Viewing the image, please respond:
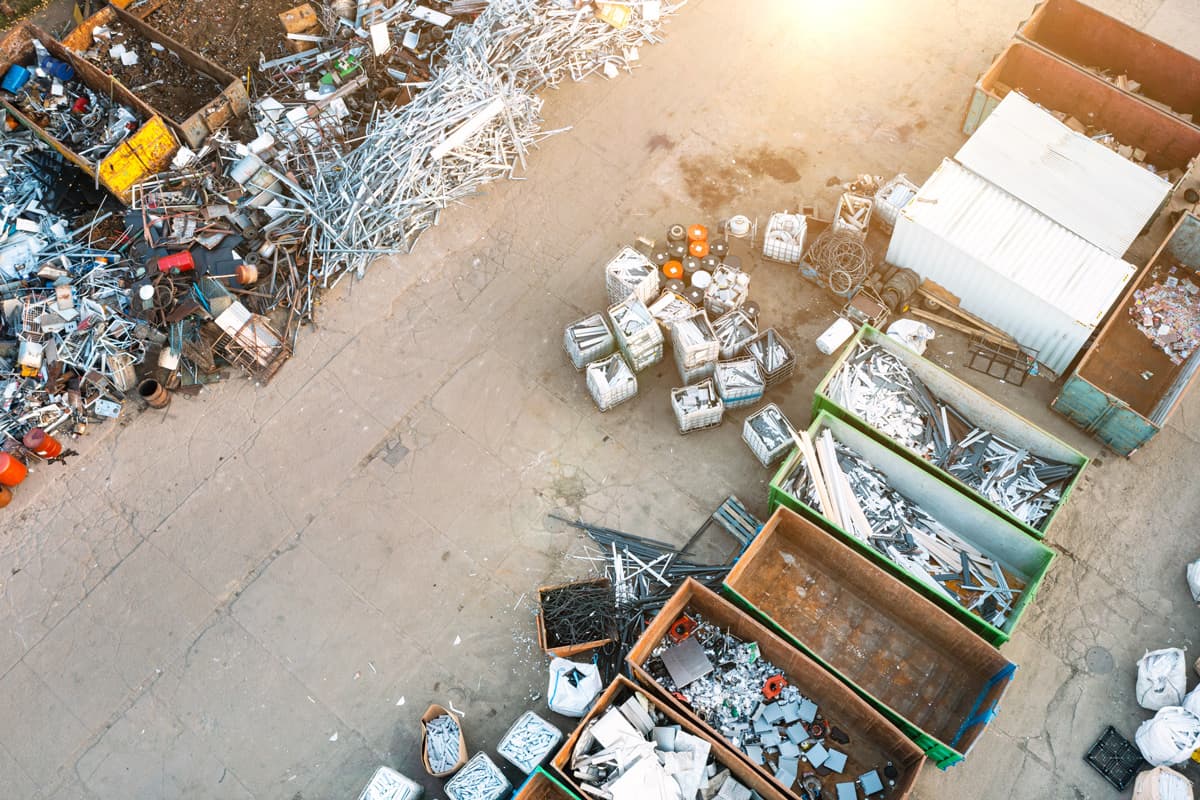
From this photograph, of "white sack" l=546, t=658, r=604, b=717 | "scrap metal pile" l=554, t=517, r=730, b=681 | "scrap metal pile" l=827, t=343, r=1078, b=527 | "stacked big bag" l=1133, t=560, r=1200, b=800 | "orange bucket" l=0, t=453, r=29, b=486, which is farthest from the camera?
"orange bucket" l=0, t=453, r=29, b=486

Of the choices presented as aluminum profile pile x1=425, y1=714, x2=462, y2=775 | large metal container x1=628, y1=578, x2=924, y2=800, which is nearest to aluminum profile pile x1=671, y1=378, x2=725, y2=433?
large metal container x1=628, y1=578, x2=924, y2=800

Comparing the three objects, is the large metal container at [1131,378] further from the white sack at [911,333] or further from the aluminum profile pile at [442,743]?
the aluminum profile pile at [442,743]

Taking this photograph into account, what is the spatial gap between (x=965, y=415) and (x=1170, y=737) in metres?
6.16

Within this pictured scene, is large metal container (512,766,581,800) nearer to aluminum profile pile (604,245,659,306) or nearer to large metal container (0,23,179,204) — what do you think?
aluminum profile pile (604,245,659,306)

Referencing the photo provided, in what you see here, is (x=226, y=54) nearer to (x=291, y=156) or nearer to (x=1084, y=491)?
(x=291, y=156)

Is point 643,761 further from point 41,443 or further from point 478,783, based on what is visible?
point 41,443

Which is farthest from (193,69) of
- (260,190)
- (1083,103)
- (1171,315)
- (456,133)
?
(1171,315)

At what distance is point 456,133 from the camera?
19.9m

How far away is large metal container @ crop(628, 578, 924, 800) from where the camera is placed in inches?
513

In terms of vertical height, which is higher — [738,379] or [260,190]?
[260,190]

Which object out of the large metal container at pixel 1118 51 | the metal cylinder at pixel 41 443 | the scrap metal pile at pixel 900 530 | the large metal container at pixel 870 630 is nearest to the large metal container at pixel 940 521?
the scrap metal pile at pixel 900 530

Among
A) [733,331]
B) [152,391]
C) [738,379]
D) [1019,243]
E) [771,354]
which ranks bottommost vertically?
[152,391]

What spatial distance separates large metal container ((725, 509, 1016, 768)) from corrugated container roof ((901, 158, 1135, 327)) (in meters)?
6.51

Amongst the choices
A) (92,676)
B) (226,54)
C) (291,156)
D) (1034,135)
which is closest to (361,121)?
(291,156)
